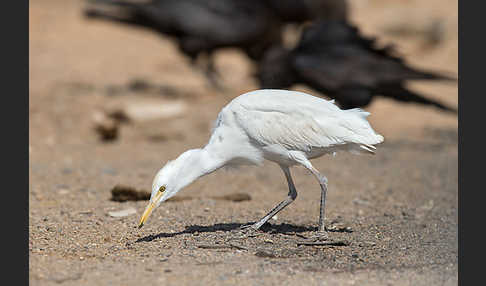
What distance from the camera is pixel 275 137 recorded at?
517 centimetres

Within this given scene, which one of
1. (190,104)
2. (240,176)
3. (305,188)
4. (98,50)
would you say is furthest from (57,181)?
(98,50)

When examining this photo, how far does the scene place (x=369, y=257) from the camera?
4820 mm

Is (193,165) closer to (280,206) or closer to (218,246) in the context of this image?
(218,246)

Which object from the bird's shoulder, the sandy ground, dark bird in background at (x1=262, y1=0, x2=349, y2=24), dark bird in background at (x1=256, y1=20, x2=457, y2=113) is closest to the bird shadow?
the sandy ground

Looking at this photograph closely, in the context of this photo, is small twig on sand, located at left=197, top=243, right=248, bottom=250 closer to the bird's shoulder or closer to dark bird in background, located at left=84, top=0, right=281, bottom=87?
the bird's shoulder

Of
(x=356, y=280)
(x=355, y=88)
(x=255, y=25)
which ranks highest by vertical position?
(x=255, y=25)

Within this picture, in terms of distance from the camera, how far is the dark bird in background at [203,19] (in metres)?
12.1

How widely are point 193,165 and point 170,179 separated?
218mm

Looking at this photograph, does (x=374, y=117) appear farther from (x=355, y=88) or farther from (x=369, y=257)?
(x=369, y=257)

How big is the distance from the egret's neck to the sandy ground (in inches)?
17.7

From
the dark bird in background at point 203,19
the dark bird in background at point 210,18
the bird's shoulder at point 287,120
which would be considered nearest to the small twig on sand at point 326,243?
the bird's shoulder at point 287,120

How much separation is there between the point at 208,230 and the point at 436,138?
618cm

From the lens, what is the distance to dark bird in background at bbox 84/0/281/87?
476 inches

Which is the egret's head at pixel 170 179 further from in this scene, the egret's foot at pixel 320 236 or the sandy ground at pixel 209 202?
the egret's foot at pixel 320 236
